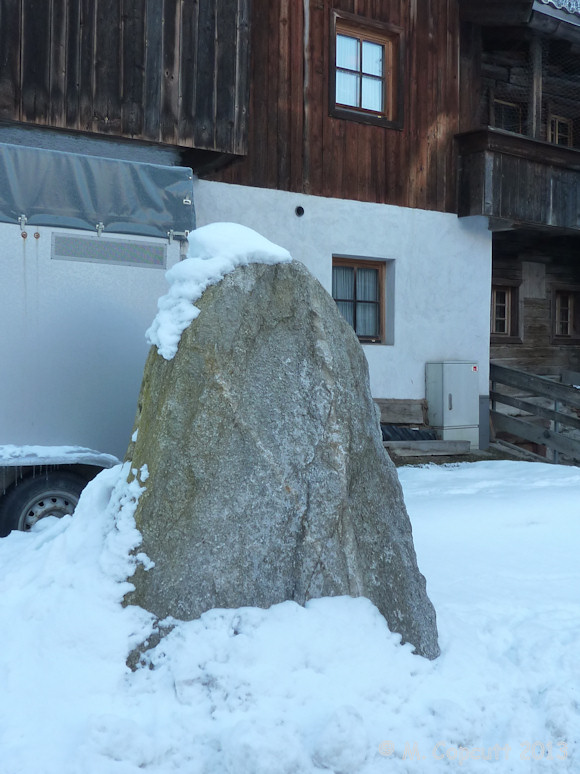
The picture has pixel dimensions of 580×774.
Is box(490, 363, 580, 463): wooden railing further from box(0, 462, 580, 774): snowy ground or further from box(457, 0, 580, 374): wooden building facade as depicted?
box(0, 462, 580, 774): snowy ground

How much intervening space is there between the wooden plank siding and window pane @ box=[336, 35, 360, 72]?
12.2 inches

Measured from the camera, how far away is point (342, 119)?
1095 cm

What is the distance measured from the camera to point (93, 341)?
589 cm

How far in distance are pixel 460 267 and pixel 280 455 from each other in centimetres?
897

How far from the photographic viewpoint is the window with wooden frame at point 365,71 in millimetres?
10984

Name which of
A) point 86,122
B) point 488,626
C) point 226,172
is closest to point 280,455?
point 488,626

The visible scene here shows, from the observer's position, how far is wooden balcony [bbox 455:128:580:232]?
1149 cm

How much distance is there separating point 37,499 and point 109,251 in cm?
192

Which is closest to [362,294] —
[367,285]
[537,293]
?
[367,285]

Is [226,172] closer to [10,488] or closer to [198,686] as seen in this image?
[10,488]

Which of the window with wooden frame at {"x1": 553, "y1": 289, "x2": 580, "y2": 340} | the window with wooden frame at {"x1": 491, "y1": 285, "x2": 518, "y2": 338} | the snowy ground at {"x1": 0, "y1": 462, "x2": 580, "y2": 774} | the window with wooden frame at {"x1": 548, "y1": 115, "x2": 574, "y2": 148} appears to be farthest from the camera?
the window with wooden frame at {"x1": 553, "y1": 289, "x2": 580, "y2": 340}

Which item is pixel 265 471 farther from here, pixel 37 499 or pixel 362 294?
pixel 362 294

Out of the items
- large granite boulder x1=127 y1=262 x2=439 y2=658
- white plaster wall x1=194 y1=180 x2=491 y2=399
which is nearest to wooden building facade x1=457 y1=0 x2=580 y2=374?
white plaster wall x1=194 y1=180 x2=491 y2=399

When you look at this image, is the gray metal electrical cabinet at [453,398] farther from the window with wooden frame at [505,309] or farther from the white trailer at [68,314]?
the white trailer at [68,314]
